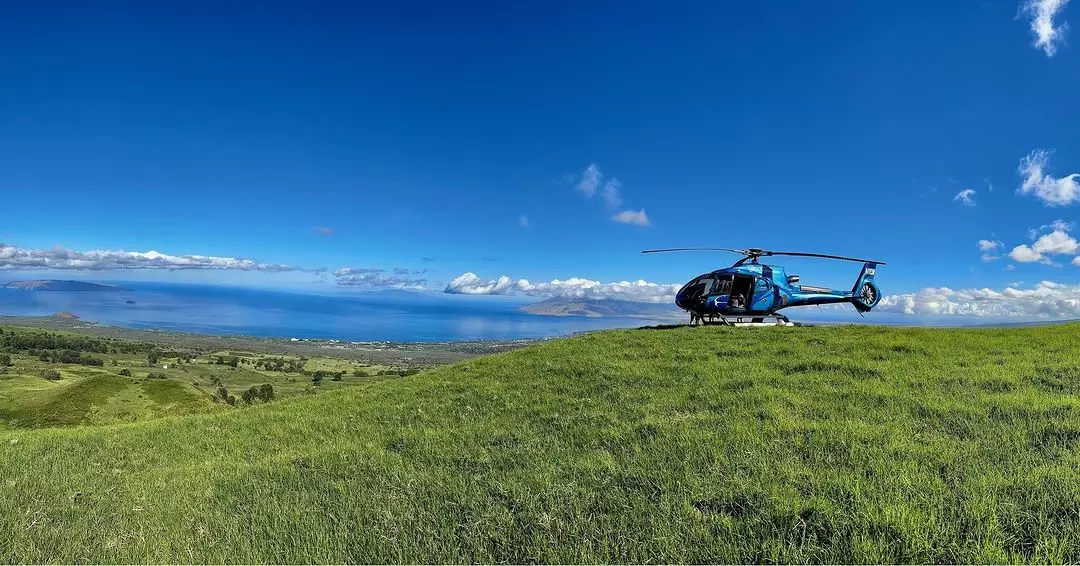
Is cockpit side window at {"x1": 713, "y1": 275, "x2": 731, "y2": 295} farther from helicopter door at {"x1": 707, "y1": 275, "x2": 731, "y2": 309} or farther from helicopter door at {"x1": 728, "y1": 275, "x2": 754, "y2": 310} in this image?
helicopter door at {"x1": 728, "y1": 275, "x2": 754, "y2": 310}

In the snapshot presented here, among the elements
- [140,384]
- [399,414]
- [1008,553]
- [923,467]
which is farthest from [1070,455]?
[140,384]

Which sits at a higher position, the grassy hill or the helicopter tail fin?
the helicopter tail fin

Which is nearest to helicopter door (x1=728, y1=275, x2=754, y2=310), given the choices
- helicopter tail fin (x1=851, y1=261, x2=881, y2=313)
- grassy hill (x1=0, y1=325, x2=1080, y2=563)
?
helicopter tail fin (x1=851, y1=261, x2=881, y2=313)

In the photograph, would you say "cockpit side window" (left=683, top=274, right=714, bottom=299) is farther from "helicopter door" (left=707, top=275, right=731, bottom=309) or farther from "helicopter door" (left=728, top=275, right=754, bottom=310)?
"helicopter door" (left=728, top=275, right=754, bottom=310)

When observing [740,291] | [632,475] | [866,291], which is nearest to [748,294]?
[740,291]

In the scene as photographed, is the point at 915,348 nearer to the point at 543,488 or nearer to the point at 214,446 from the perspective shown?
the point at 543,488

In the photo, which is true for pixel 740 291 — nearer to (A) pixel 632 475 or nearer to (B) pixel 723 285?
(B) pixel 723 285

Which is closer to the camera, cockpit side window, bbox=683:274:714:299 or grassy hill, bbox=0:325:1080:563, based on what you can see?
grassy hill, bbox=0:325:1080:563
